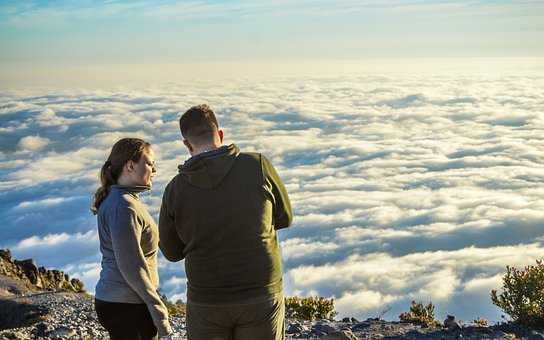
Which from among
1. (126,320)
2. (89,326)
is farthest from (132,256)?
(89,326)

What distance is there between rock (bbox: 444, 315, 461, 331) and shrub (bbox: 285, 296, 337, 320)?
7.41ft

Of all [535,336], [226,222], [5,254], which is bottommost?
[535,336]

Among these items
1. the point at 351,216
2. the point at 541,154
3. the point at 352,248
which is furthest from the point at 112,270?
the point at 541,154

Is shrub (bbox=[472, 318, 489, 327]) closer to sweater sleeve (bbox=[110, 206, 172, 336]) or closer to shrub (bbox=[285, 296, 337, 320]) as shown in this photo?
shrub (bbox=[285, 296, 337, 320])

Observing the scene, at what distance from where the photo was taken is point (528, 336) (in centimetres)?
915

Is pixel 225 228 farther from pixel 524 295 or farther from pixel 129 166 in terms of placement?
pixel 524 295

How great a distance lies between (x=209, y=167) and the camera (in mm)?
3697

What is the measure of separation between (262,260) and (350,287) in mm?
91525

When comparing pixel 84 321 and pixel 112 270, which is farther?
pixel 84 321

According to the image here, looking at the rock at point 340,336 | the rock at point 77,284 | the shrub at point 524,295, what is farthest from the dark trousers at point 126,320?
the rock at point 77,284

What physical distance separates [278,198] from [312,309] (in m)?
7.93

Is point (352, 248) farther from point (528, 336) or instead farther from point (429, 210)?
point (528, 336)

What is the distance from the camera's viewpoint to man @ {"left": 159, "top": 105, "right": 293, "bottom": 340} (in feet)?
12.2

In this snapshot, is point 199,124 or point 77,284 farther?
point 77,284
